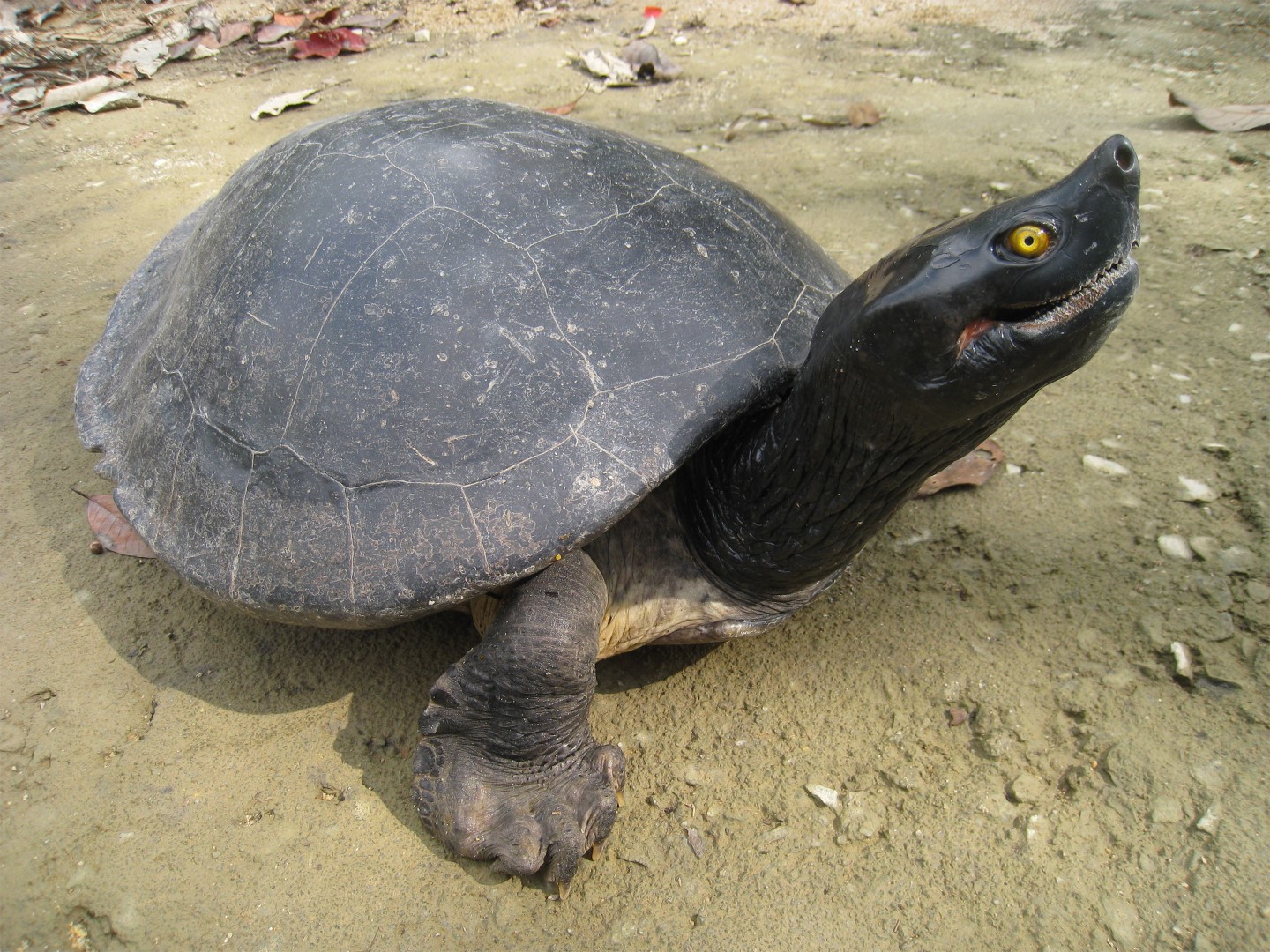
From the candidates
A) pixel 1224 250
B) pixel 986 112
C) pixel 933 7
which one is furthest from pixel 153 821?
pixel 933 7

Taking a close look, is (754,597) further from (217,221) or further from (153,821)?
(217,221)

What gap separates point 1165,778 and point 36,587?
3238mm

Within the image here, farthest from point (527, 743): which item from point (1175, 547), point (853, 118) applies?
point (853, 118)

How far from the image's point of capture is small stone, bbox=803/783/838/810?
6.37ft

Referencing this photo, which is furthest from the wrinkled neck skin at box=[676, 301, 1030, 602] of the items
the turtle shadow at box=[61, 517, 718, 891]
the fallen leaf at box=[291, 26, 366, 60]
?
the fallen leaf at box=[291, 26, 366, 60]

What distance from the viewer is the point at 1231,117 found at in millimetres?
4250

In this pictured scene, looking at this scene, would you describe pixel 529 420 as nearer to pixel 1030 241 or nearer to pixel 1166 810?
pixel 1030 241

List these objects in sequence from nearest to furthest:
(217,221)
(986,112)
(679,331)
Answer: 1. (679,331)
2. (217,221)
3. (986,112)

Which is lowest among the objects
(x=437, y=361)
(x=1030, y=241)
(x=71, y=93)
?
(x=71, y=93)

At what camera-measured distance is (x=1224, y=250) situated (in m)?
3.38

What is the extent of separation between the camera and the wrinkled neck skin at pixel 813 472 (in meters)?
1.70

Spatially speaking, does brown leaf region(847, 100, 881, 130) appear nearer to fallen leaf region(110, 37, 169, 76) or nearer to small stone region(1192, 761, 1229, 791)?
small stone region(1192, 761, 1229, 791)

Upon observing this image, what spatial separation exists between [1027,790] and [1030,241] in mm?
1267

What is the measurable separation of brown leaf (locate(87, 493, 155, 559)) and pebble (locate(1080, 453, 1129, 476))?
308cm
